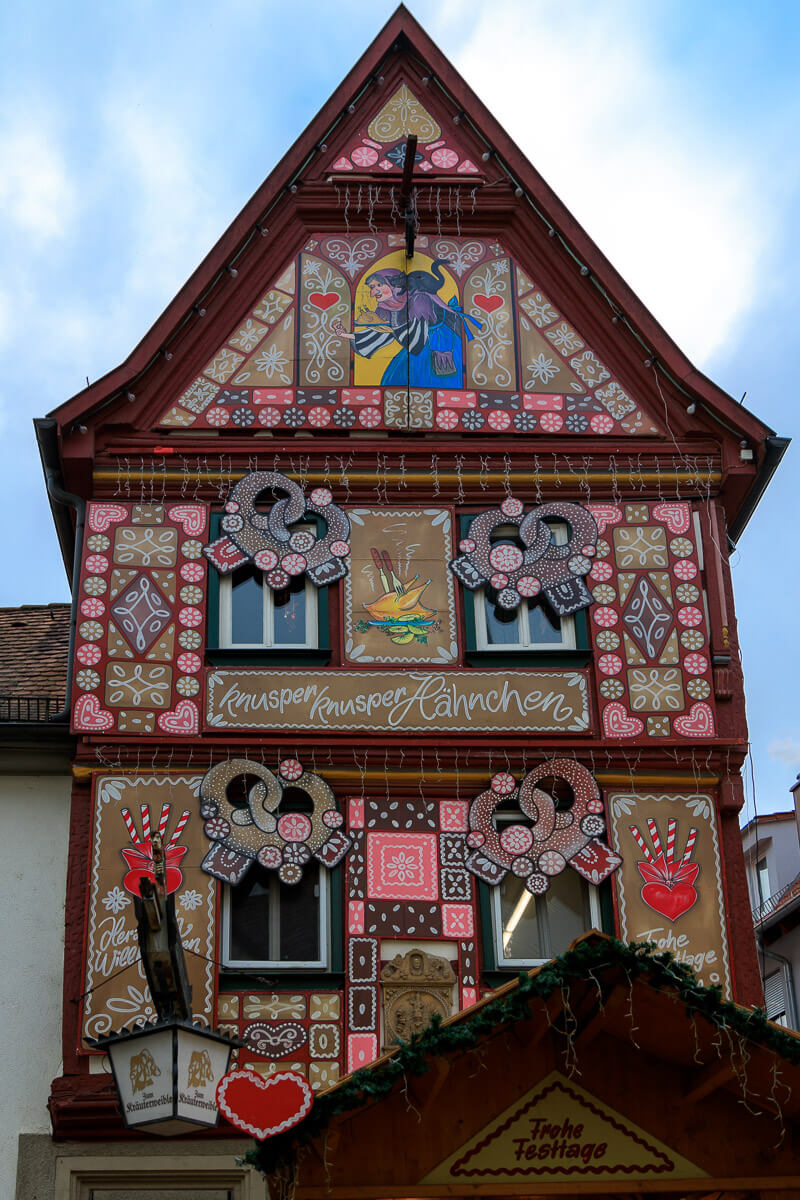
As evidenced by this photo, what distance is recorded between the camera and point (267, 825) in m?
14.7

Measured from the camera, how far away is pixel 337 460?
53.7 ft

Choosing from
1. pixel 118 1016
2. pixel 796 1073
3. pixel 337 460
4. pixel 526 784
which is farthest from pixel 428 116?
pixel 796 1073

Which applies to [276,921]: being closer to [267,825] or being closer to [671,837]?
[267,825]

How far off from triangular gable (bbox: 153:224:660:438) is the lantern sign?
6747 mm

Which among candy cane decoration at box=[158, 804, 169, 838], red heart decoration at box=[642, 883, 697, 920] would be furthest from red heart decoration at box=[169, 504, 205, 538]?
red heart decoration at box=[642, 883, 697, 920]

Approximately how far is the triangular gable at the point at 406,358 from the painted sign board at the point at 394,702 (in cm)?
258

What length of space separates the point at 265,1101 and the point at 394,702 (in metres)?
5.10

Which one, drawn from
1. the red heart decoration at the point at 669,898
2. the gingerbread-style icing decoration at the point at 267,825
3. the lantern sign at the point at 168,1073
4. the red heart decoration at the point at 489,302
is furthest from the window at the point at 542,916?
the red heart decoration at the point at 489,302

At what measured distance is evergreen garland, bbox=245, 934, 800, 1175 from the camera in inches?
420

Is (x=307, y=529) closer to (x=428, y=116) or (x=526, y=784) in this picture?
(x=526, y=784)

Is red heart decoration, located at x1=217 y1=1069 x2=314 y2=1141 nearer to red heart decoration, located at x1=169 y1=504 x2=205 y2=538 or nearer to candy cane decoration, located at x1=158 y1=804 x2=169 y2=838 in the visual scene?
candy cane decoration, located at x1=158 y1=804 x2=169 y2=838

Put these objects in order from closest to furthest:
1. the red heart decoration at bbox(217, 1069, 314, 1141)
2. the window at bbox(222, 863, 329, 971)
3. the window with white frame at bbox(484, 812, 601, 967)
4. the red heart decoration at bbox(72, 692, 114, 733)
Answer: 1. the red heart decoration at bbox(217, 1069, 314, 1141)
2. the window at bbox(222, 863, 329, 971)
3. the window with white frame at bbox(484, 812, 601, 967)
4. the red heart decoration at bbox(72, 692, 114, 733)

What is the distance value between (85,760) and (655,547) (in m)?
5.54

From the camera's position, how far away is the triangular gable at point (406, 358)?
54.2 feet
